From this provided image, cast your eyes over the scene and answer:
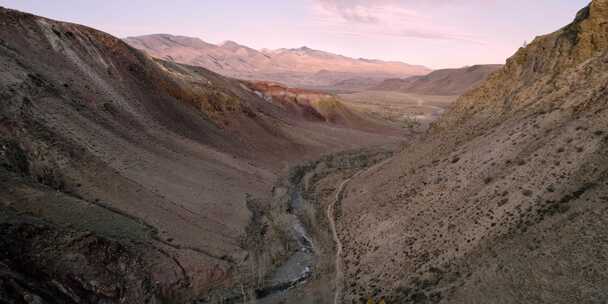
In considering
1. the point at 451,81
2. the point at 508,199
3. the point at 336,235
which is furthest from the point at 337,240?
the point at 451,81

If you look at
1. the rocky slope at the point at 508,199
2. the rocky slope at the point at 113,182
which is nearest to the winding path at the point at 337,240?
the rocky slope at the point at 508,199

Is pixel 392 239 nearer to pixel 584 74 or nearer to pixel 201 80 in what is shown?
pixel 584 74

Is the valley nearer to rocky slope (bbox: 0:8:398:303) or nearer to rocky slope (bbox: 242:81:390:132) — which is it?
rocky slope (bbox: 0:8:398:303)

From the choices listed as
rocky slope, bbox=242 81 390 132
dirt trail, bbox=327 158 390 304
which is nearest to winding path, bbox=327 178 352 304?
dirt trail, bbox=327 158 390 304

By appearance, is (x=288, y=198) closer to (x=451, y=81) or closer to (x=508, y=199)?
(x=508, y=199)

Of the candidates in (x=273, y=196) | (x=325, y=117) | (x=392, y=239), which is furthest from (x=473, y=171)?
(x=325, y=117)

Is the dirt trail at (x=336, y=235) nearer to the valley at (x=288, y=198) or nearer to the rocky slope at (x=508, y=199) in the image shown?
the valley at (x=288, y=198)
